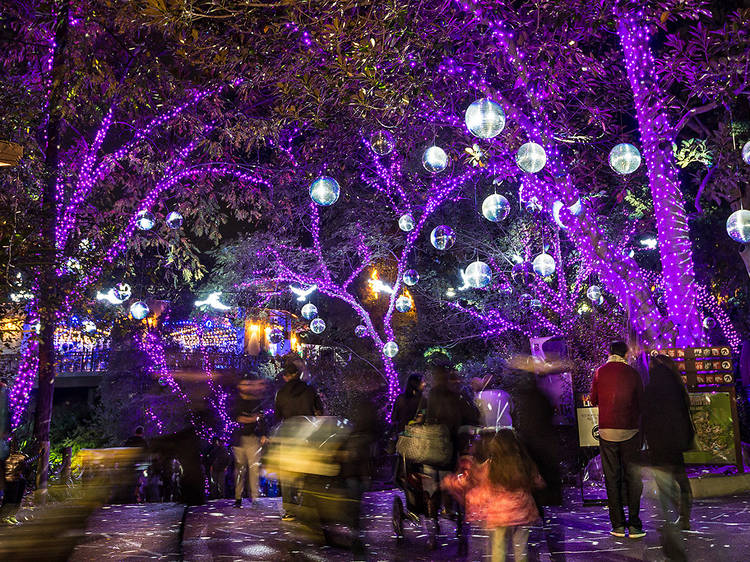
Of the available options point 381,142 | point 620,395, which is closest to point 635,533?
point 620,395

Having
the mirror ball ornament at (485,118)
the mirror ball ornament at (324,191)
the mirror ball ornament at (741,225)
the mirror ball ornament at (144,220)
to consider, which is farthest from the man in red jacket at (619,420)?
the mirror ball ornament at (144,220)

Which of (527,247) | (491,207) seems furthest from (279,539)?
(527,247)

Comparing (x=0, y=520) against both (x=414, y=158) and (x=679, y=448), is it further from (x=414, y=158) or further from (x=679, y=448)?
(x=414, y=158)

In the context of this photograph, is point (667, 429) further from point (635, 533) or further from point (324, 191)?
point (324, 191)

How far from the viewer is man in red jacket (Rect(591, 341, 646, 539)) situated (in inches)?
262

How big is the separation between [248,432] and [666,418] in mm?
5222

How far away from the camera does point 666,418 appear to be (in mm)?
6438

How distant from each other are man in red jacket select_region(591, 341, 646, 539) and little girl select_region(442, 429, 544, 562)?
2.17 meters

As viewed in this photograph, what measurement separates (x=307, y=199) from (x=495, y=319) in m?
6.76

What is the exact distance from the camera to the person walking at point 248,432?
8375 mm

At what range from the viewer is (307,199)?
68.7ft

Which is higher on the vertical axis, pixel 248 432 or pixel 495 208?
pixel 495 208

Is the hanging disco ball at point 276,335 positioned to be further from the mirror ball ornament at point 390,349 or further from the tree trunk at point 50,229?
the tree trunk at point 50,229

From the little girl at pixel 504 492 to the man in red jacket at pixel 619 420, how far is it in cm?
217
